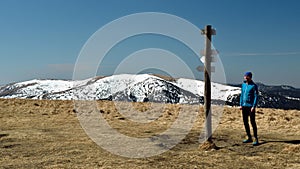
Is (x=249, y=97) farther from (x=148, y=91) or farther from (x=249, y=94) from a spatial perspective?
(x=148, y=91)

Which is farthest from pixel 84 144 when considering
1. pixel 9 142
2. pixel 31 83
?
pixel 31 83

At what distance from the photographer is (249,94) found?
42.3ft

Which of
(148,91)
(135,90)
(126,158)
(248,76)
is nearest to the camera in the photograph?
(126,158)

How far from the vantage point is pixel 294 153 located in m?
11.5

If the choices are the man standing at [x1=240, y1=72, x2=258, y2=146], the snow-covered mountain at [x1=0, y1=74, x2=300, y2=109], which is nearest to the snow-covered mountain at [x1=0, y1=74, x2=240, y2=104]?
the snow-covered mountain at [x1=0, y1=74, x2=300, y2=109]

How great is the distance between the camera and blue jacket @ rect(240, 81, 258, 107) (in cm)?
1282

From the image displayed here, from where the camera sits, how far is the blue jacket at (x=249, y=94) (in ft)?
42.1

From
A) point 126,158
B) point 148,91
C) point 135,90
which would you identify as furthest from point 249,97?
point 135,90

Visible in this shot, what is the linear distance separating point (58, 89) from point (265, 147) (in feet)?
453

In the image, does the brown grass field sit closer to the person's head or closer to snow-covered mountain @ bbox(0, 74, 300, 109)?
the person's head

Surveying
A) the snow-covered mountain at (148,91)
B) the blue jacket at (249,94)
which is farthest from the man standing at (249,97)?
the snow-covered mountain at (148,91)

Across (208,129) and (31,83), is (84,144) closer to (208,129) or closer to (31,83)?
(208,129)

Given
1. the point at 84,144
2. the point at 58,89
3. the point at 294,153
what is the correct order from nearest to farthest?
the point at 294,153, the point at 84,144, the point at 58,89

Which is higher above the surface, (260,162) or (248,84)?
(248,84)
